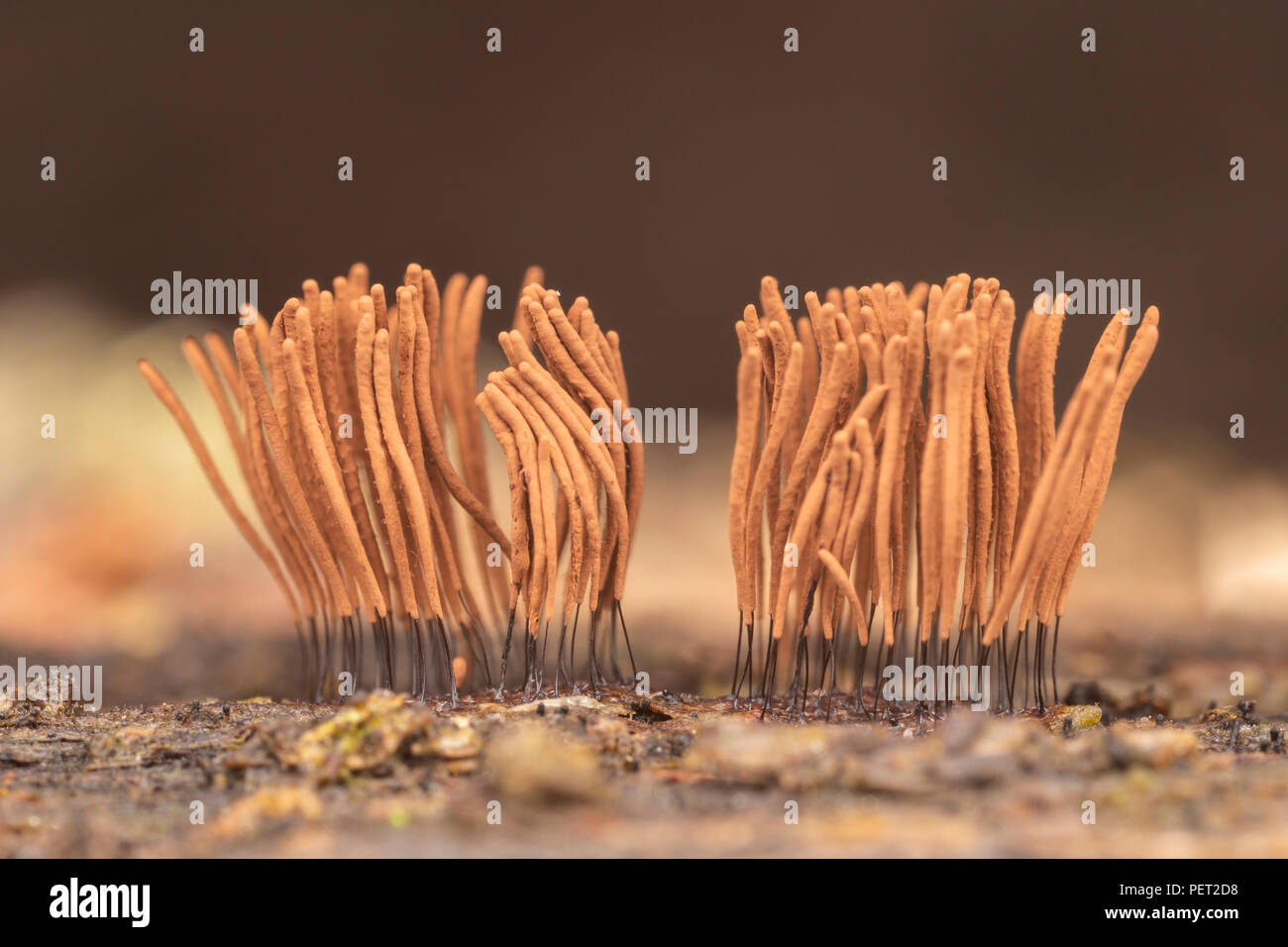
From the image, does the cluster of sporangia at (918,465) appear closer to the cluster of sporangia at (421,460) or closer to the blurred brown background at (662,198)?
the cluster of sporangia at (421,460)

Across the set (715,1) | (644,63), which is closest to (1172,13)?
(715,1)

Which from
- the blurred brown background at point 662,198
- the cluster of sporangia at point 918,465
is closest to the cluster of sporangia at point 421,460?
the cluster of sporangia at point 918,465

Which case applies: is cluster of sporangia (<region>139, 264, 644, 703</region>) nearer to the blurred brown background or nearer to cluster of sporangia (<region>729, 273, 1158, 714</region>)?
cluster of sporangia (<region>729, 273, 1158, 714</region>)

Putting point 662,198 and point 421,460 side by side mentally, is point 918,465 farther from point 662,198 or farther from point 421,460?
point 662,198

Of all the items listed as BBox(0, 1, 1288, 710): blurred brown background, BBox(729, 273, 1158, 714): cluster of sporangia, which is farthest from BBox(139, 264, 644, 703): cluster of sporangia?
BBox(0, 1, 1288, 710): blurred brown background

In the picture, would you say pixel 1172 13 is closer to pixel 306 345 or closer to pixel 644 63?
pixel 644 63

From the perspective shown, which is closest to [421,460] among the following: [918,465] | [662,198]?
[918,465]
